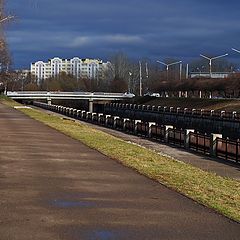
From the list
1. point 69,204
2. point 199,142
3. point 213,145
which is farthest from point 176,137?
point 69,204

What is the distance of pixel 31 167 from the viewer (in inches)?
567

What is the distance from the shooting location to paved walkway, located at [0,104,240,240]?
7.56m

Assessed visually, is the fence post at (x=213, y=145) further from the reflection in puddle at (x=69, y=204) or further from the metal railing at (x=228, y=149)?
the reflection in puddle at (x=69, y=204)

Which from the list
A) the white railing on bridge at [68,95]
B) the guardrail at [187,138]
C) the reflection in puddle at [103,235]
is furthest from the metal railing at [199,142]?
the white railing on bridge at [68,95]

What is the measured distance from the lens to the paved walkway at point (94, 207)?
7.56m

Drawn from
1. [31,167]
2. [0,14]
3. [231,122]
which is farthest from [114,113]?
[31,167]

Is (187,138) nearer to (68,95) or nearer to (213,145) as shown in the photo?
(213,145)

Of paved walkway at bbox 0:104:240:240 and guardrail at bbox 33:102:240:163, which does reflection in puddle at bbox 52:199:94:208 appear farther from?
guardrail at bbox 33:102:240:163

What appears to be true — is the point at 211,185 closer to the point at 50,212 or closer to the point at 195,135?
the point at 50,212

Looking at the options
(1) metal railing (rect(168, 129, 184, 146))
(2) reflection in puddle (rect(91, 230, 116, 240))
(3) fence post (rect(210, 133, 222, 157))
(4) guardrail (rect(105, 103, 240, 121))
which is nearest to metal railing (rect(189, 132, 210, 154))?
(3) fence post (rect(210, 133, 222, 157))

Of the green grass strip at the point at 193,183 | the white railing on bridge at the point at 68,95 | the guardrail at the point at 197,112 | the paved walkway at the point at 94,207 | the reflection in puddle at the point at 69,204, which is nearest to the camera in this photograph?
the paved walkway at the point at 94,207

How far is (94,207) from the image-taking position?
933cm

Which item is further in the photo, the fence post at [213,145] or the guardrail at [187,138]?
the fence post at [213,145]

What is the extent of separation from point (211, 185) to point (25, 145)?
9983 millimetres
